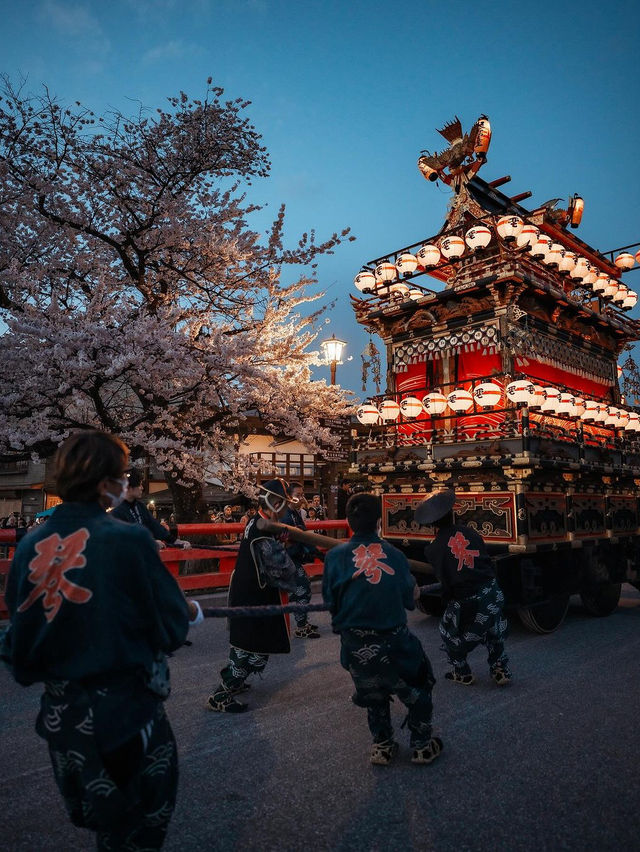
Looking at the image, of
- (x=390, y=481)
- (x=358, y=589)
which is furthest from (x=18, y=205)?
(x=358, y=589)

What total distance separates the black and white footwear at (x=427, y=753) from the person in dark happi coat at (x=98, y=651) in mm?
2100

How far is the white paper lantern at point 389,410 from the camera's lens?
32.8 ft

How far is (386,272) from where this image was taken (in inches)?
428

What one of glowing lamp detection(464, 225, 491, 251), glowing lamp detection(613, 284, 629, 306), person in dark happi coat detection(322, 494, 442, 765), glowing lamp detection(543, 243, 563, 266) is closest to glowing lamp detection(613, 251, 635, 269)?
glowing lamp detection(613, 284, 629, 306)

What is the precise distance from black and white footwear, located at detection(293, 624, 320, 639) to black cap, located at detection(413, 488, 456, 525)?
9.84 ft

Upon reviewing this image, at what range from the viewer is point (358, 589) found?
348 cm

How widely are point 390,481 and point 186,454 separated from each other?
4.21m

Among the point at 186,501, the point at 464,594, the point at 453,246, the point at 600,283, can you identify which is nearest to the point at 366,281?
the point at 453,246

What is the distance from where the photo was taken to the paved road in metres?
2.71

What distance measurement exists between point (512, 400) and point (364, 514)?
5619 millimetres

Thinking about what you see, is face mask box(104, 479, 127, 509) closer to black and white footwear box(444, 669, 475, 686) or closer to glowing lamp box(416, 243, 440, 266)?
black and white footwear box(444, 669, 475, 686)

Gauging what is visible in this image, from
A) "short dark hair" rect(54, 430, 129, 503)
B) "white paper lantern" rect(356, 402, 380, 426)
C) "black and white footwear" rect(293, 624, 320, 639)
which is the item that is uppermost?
"white paper lantern" rect(356, 402, 380, 426)

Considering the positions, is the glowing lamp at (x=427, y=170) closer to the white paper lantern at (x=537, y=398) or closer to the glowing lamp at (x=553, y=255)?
the glowing lamp at (x=553, y=255)

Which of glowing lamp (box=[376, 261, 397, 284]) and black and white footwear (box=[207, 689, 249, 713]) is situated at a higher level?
glowing lamp (box=[376, 261, 397, 284])
